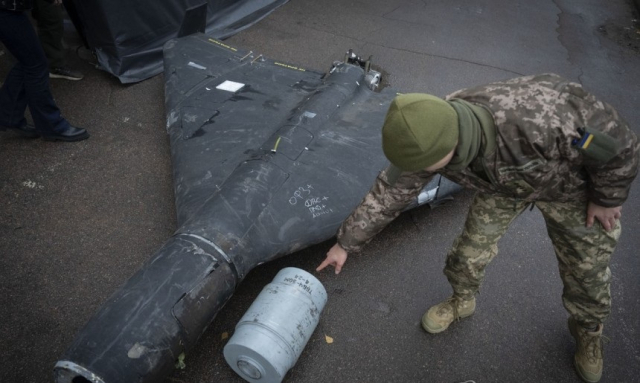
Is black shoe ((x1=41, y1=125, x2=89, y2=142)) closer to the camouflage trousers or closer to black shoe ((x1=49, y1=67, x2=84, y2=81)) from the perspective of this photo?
black shoe ((x1=49, y1=67, x2=84, y2=81))

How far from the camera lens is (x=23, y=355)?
2.50 m

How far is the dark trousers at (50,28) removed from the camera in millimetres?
4336

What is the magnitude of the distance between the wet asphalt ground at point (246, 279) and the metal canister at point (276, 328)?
0.92ft

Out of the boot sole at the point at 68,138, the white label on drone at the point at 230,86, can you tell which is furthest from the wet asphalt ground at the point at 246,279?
the white label on drone at the point at 230,86

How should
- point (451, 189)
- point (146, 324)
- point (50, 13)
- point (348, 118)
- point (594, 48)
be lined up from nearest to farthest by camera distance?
1. point (146, 324)
2. point (451, 189)
3. point (348, 118)
4. point (50, 13)
5. point (594, 48)

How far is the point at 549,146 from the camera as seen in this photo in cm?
176

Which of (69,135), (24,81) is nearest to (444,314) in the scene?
(69,135)

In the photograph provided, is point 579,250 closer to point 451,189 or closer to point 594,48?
point 451,189

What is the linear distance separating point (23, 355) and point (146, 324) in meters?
1.12

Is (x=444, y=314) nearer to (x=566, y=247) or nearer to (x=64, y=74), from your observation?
(x=566, y=247)

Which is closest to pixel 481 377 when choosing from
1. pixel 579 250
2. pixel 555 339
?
pixel 555 339

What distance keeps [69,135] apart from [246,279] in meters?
2.34

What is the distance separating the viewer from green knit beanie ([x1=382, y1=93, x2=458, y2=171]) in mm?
1605

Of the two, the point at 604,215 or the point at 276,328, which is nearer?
the point at 604,215
